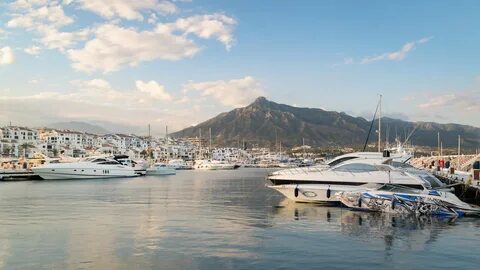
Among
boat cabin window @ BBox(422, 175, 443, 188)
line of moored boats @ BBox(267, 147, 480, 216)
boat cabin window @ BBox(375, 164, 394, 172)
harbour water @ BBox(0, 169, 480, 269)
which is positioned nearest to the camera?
harbour water @ BBox(0, 169, 480, 269)

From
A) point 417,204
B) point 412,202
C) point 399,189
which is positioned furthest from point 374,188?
point 417,204

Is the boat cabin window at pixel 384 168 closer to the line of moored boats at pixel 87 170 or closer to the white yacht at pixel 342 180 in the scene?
the white yacht at pixel 342 180

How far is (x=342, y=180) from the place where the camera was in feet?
94.9

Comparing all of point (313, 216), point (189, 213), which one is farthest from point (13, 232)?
point (313, 216)

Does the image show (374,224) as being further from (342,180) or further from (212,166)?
(212,166)

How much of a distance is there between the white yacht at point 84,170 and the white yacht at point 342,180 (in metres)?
42.3

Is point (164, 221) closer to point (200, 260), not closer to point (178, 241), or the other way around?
point (178, 241)

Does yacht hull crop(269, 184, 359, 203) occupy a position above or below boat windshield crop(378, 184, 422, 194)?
below

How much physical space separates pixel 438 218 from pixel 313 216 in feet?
20.3

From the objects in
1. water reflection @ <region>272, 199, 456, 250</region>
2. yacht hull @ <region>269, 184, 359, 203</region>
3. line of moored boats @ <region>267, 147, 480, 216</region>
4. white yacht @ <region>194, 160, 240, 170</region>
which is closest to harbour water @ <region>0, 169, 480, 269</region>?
water reflection @ <region>272, 199, 456, 250</region>

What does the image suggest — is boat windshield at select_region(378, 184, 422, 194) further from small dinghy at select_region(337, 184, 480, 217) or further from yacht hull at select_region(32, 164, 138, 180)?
yacht hull at select_region(32, 164, 138, 180)

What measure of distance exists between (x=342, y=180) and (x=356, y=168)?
1427 mm

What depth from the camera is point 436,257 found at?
45.7ft

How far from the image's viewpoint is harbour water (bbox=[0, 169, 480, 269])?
1295 cm
